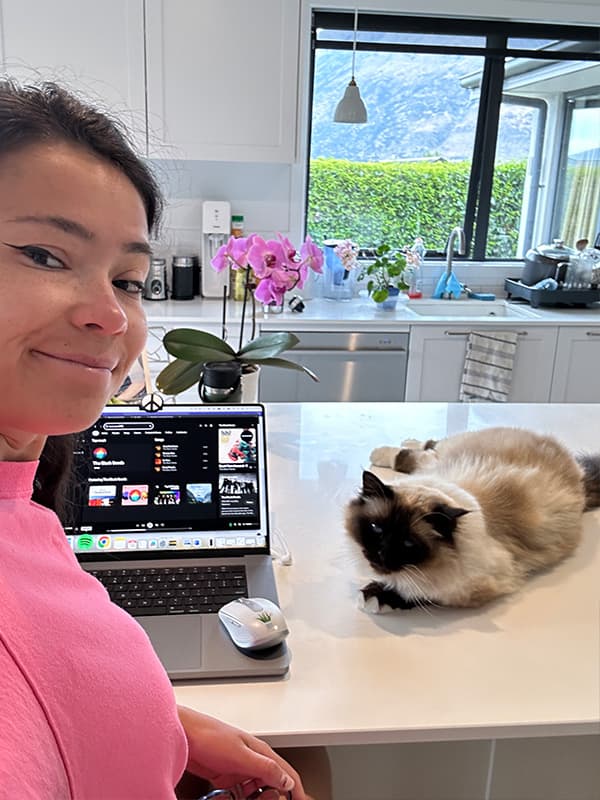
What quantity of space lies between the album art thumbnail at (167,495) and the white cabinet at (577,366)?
8.84ft

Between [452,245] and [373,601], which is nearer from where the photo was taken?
[373,601]

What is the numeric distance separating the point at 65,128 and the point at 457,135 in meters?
3.65

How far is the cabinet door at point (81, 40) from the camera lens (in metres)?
2.99

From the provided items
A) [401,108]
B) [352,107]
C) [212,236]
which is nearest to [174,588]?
[212,236]

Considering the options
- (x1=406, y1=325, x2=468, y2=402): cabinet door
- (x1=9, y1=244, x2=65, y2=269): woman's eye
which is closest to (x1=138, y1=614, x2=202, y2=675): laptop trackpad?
(x1=9, y1=244, x2=65, y2=269): woman's eye

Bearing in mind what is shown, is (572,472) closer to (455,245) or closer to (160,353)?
(160,353)

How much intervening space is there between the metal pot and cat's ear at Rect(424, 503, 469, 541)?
2955 mm

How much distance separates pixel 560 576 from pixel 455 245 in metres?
2.93

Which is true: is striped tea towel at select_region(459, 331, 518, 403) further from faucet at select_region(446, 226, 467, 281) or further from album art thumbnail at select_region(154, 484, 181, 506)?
album art thumbnail at select_region(154, 484, 181, 506)

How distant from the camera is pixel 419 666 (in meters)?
0.97

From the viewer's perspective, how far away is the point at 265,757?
33.9 inches

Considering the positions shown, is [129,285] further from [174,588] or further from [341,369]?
[341,369]

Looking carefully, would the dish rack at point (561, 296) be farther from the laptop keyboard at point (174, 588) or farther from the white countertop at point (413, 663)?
the laptop keyboard at point (174, 588)

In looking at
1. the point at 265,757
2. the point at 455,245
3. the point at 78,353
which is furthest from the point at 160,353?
the point at 78,353
